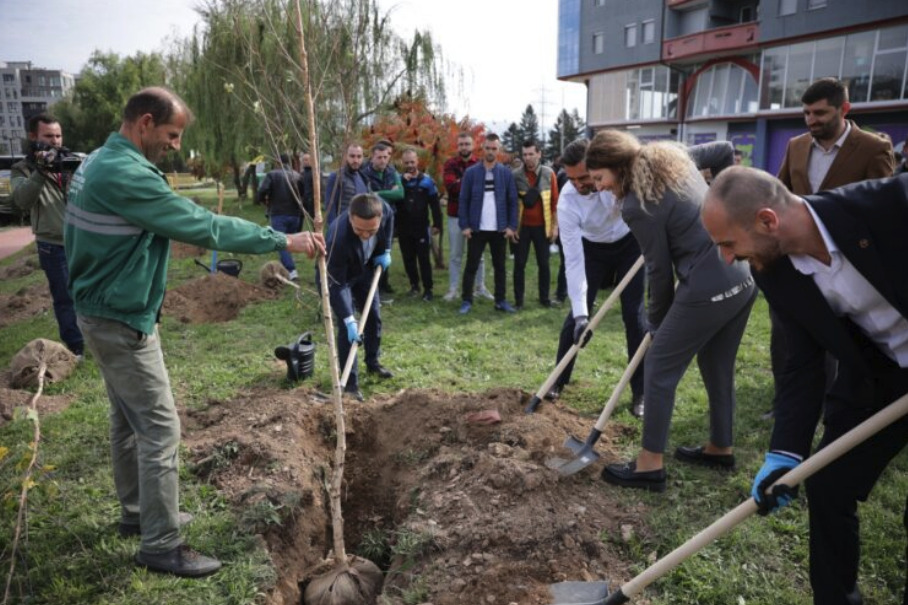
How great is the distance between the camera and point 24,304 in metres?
8.59

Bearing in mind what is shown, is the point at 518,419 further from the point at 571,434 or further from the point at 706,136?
the point at 706,136

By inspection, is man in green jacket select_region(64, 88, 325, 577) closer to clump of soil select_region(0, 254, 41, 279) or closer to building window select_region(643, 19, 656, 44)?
clump of soil select_region(0, 254, 41, 279)

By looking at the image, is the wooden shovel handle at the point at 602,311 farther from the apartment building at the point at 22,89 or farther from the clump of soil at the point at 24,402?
the apartment building at the point at 22,89

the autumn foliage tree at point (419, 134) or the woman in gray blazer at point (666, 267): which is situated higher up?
the autumn foliage tree at point (419, 134)

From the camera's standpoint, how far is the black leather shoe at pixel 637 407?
4684 millimetres

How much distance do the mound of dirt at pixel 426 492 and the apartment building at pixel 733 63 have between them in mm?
19158

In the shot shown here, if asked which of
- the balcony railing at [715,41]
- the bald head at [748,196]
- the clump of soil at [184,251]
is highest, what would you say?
the balcony railing at [715,41]

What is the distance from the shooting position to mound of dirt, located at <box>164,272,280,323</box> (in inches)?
316

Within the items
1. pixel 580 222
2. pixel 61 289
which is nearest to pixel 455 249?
pixel 580 222

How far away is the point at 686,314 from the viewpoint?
331 centimetres

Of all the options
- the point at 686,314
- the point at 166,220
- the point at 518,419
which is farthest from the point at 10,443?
the point at 686,314

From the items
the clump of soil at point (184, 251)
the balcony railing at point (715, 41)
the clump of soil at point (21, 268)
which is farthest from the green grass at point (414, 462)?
the balcony railing at point (715, 41)

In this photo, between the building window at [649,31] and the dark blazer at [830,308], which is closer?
the dark blazer at [830,308]

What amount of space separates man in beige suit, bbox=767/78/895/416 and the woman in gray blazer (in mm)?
836
